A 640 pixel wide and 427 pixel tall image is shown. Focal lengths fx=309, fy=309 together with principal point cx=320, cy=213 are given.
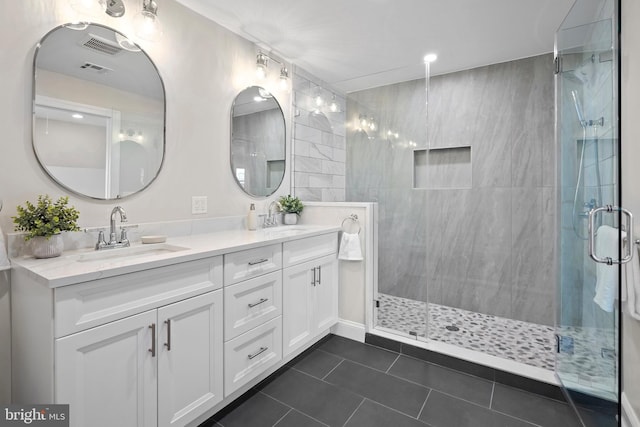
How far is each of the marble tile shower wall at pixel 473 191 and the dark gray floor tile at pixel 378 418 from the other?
0.96 meters

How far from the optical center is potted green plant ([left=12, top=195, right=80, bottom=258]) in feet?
4.16

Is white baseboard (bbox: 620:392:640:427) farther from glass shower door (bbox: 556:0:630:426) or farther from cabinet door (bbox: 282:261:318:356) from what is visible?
cabinet door (bbox: 282:261:318:356)

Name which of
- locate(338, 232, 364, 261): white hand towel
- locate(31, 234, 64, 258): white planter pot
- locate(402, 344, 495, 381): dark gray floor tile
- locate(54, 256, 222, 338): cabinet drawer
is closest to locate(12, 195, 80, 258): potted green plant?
locate(31, 234, 64, 258): white planter pot

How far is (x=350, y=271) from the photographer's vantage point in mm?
2572

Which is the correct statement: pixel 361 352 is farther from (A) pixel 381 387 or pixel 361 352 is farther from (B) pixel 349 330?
(A) pixel 381 387

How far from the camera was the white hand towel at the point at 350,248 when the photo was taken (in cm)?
246

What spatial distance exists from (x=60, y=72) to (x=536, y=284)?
3738 millimetres

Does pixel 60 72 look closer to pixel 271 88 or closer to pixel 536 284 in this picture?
pixel 271 88

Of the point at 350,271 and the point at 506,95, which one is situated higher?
the point at 506,95

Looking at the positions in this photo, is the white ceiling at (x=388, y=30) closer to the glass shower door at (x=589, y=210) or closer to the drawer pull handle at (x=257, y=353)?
the glass shower door at (x=589, y=210)

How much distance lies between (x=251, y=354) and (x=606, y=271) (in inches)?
70.8

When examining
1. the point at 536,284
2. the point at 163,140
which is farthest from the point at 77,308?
the point at 536,284

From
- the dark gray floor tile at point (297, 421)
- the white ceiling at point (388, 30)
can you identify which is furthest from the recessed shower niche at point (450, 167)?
the dark gray floor tile at point (297, 421)

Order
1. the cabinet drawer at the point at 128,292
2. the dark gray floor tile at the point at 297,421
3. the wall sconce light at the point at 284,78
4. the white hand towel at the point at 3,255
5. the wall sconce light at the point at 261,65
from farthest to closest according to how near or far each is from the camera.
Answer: the wall sconce light at the point at 284,78 < the wall sconce light at the point at 261,65 < the dark gray floor tile at the point at 297,421 < the white hand towel at the point at 3,255 < the cabinet drawer at the point at 128,292
